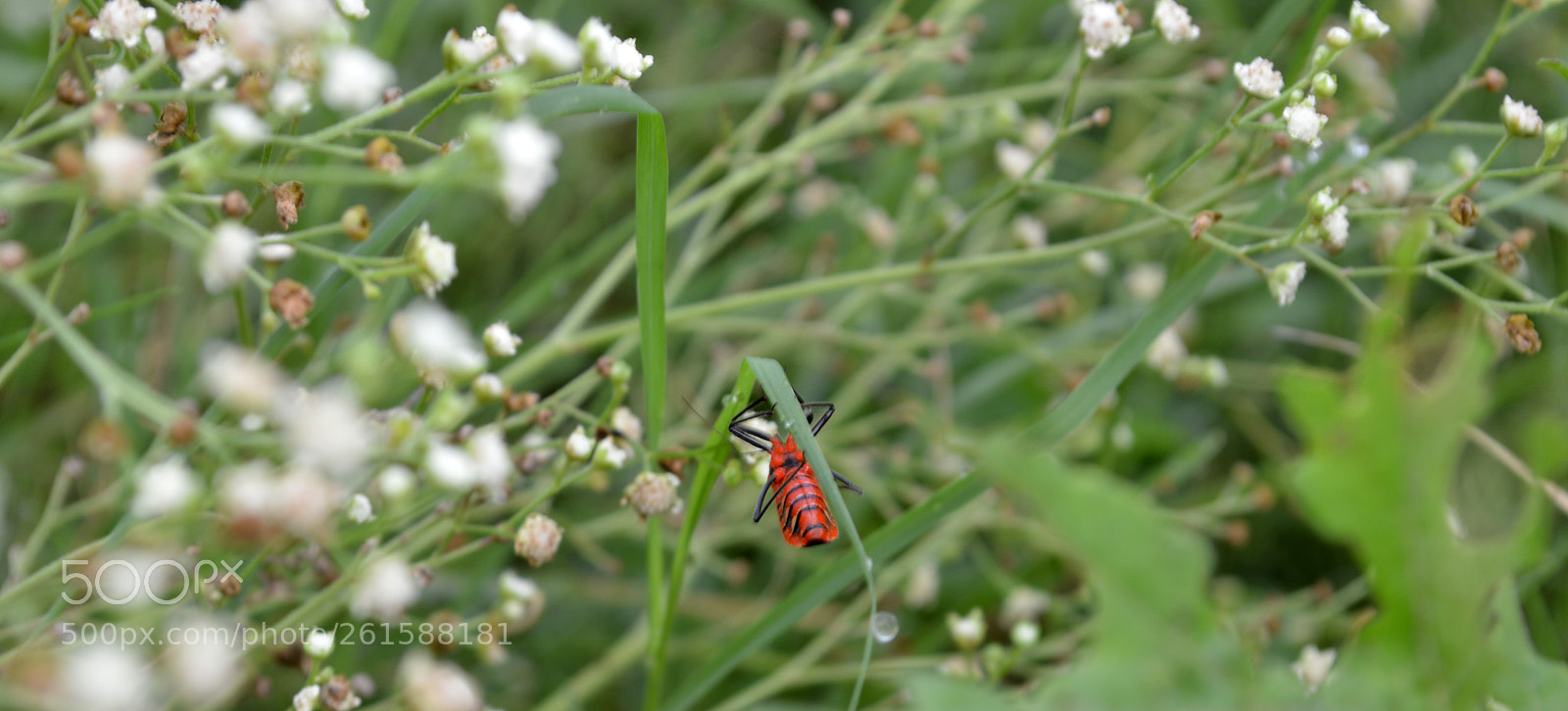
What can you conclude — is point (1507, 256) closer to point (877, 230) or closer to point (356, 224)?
point (877, 230)

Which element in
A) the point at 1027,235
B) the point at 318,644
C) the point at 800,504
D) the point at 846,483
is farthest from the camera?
→ the point at 1027,235

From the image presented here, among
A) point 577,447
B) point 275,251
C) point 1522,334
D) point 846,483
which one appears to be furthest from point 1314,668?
point 275,251

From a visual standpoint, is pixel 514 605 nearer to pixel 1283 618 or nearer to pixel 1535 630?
pixel 1283 618

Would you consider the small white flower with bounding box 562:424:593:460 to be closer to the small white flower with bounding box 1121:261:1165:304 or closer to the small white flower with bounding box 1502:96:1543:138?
the small white flower with bounding box 1502:96:1543:138

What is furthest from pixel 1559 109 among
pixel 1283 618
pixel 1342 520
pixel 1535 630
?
pixel 1342 520

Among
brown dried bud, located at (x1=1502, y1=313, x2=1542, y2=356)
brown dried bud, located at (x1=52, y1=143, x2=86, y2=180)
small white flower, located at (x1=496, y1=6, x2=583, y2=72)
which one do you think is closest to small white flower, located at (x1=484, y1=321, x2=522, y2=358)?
small white flower, located at (x1=496, y1=6, x2=583, y2=72)

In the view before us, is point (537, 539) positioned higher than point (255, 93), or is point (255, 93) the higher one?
point (255, 93)

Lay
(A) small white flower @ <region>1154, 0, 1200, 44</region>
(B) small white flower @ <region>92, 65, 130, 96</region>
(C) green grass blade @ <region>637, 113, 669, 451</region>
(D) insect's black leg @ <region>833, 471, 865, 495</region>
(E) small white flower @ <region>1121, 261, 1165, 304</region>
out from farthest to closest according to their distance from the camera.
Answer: (E) small white flower @ <region>1121, 261, 1165, 304</region>
(D) insect's black leg @ <region>833, 471, 865, 495</region>
(A) small white flower @ <region>1154, 0, 1200, 44</region>
(C) green grass blade @ <region>637, 113, 669, 451</region>
(B) small white flower @ <region>92, 65, 130, 96</region>
